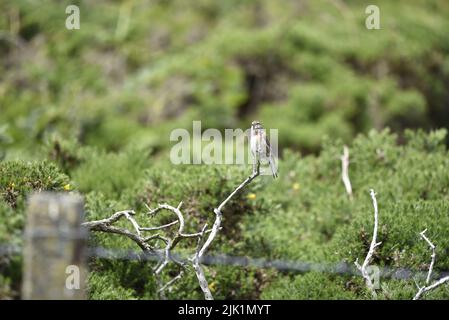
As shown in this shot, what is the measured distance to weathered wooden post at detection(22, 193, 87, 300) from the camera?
297 centimetres

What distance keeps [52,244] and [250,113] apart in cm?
991

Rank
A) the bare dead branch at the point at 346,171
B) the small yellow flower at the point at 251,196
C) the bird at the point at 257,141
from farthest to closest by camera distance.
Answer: the bare dead branch at the point at 346,171 → the small yellow flower at the point at 251,196 → the bird at the point at 257,141

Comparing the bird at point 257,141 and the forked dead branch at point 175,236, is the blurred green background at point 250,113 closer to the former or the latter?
the forked dead branch at point 175,236

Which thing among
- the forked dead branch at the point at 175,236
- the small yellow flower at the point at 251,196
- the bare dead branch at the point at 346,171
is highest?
the bare dead branch at the point at 346,171

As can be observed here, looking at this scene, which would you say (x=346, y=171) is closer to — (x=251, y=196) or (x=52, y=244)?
(x=251, y=196)

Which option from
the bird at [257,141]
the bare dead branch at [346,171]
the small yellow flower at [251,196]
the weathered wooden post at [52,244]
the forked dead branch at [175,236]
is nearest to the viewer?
the weathered wooden post at [52,244]

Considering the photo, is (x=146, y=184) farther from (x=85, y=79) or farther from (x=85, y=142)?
(x=85, y=79)

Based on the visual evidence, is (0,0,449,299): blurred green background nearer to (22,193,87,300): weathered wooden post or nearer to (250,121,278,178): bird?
(250,121,278,178): bird

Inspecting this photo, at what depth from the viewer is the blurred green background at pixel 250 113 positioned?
5.58 meters

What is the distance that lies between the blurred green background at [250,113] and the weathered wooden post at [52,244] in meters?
1.74

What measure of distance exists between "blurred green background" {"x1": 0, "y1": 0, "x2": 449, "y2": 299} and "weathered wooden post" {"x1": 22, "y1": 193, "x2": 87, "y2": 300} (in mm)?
1739

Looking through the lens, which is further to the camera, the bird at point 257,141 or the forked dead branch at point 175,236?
the bird at point 257,141

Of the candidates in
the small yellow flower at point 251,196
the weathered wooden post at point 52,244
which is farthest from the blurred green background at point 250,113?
the weathered wooden post at point 52,244

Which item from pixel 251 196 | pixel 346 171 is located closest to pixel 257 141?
pixel 251 196
